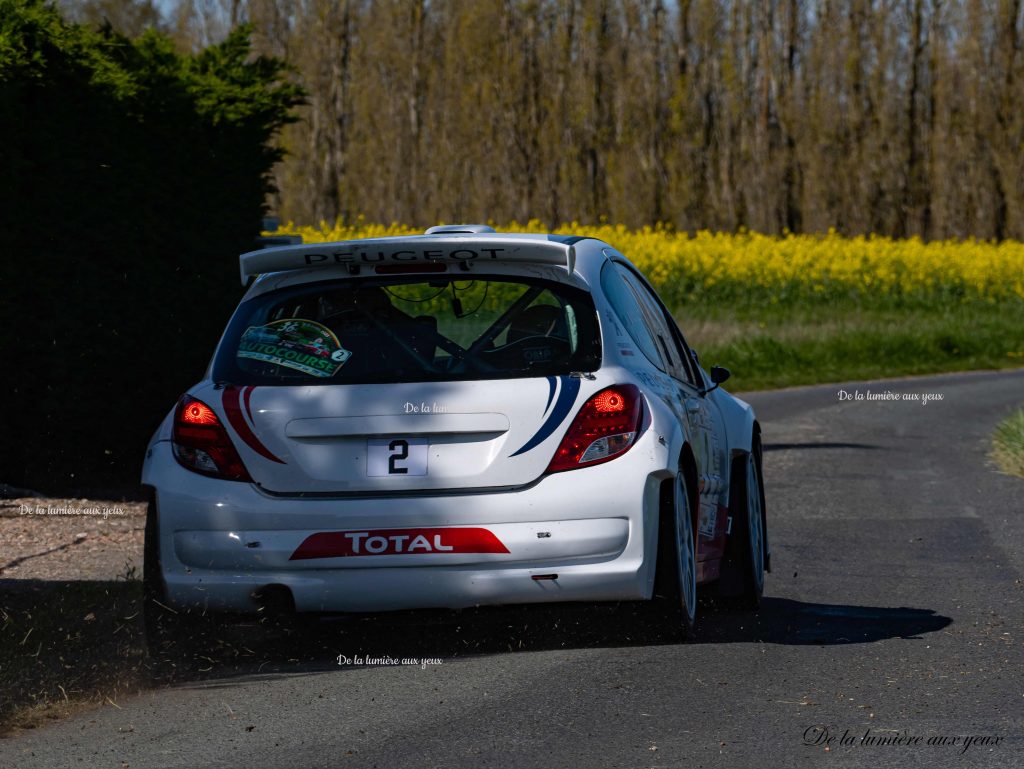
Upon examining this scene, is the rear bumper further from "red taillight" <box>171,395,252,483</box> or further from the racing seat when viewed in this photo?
the racing seat

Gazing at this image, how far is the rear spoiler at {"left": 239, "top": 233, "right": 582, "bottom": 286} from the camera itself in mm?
7012

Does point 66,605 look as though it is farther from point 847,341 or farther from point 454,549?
point 847,341

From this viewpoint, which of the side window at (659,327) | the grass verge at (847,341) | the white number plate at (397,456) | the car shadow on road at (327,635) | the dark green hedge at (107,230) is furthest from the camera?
the grass verge at (847,341)

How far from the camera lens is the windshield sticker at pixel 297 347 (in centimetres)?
688

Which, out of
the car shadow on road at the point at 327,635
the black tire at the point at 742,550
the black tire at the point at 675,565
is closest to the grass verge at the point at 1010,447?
the black tire at the point at 742,550

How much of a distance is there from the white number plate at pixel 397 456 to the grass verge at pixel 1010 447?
9160 millimetres

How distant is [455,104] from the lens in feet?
175

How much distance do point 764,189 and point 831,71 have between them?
6.70 meters

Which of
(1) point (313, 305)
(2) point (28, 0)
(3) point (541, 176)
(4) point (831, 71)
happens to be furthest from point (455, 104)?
(1) point (313, 305)

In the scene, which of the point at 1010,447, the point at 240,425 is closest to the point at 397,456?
the point at 240,425

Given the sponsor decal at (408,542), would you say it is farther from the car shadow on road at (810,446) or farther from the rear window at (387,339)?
the car shadow on road at (810,446)

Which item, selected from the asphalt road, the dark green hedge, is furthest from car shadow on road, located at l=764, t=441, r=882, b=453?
the asphalt road

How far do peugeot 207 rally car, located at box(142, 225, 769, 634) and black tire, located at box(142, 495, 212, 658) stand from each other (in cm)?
1

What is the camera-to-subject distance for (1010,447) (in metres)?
15.5
